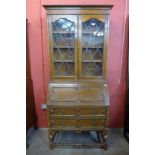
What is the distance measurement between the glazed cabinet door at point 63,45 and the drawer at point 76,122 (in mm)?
575

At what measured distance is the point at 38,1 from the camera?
104 inches

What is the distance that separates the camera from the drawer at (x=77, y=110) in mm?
2371

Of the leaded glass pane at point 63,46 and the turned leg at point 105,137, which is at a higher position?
the leaded glass pane at point 63,46

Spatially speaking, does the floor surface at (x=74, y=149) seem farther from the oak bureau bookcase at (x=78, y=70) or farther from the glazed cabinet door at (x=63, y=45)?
the glazed cabinet door at (x=63, y=45)

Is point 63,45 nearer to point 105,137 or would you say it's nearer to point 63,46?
point 63,46

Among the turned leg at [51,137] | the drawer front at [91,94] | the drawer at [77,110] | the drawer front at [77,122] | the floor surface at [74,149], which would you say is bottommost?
the floor surface at [74,149]

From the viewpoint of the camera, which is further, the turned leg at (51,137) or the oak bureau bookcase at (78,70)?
the turned leg at (51,137)

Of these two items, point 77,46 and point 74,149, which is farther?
point 74,149

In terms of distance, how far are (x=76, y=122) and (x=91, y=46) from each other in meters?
1.03

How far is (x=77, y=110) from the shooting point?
238 centimetres

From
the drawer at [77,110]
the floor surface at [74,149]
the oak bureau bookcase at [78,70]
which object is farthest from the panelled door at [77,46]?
the floor surface at [74,149]

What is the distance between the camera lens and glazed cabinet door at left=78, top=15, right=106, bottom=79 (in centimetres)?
Answer: 237

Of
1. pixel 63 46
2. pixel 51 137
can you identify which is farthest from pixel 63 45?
pixel 51 137

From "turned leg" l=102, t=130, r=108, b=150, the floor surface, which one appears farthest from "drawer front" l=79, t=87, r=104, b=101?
the floor surface
